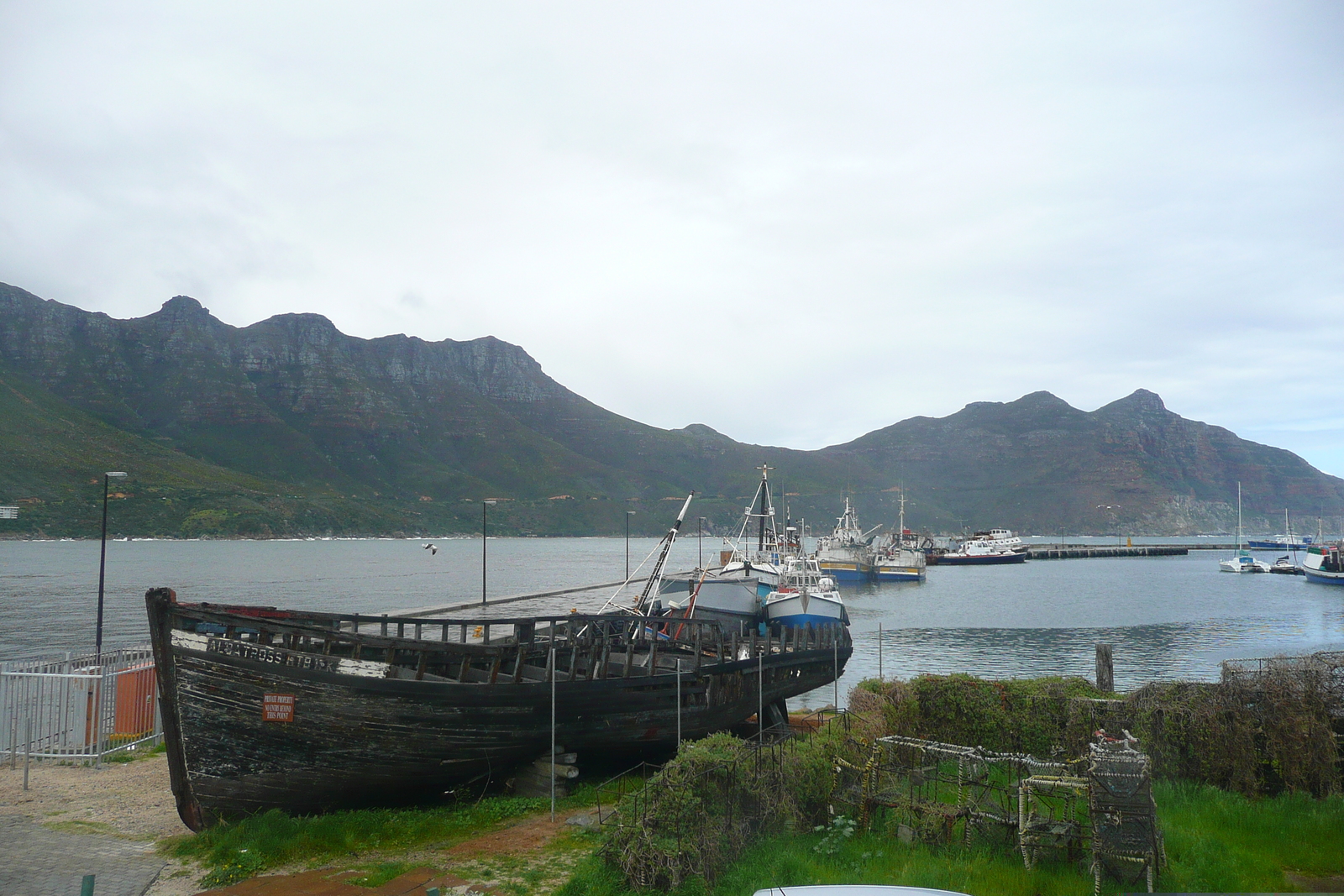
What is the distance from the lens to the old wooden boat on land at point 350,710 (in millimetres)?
12266

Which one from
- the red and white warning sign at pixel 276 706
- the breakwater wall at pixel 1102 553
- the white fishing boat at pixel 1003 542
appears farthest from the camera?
the breakwater wall at pixel 1102 553

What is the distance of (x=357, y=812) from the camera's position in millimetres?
13195

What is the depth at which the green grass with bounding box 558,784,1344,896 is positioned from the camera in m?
8.86

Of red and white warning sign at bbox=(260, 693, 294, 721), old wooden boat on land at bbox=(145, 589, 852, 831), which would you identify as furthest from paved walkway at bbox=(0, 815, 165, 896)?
red and white warning sign at bbox=(260, 693, 294, 721)

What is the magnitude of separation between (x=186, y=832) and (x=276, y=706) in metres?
2.30

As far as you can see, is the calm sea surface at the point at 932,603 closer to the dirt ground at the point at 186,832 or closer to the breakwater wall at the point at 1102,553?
the breakwater wall at the point at 1102,553

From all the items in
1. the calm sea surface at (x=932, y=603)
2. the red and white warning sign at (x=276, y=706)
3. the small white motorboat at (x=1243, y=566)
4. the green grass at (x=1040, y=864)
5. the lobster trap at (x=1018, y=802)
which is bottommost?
the calm sea surface at (x=932, y=603)

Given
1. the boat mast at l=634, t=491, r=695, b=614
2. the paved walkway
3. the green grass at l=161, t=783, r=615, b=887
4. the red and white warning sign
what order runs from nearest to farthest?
the paved walkway, the green grass at l=161, t=783, r=615, b=887, the red and white warning sign, the boat mast at l=634, t=491, r=695, b=614

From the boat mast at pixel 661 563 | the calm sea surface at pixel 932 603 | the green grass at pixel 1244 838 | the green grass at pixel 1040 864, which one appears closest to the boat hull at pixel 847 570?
the calm sea surface at pixel 932 603

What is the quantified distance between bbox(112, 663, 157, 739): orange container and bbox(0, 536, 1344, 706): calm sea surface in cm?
2198

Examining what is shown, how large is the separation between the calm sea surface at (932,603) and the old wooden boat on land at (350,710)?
17.4m

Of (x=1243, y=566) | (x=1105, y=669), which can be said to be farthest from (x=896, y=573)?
(x=1105, y=669)

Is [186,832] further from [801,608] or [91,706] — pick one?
[801,608]

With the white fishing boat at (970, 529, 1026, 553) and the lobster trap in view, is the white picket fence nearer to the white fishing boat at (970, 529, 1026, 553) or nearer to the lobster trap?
the lobster trap
